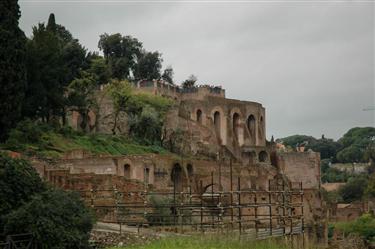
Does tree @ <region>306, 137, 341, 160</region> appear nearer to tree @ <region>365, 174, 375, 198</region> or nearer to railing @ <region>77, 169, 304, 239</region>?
tree @ <region>365, 174, 375, 198</region>

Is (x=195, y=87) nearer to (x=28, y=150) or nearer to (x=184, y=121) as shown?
(x=184, y=121)

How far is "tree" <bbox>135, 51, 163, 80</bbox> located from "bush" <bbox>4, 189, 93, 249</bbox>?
146 ft

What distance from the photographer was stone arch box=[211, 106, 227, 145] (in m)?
59.9

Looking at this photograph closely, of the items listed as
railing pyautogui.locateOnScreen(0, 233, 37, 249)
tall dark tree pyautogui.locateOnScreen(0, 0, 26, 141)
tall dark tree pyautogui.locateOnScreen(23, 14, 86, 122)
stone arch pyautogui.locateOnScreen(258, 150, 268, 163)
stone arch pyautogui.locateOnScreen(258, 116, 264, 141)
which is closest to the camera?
railing pyautogui.locateOnScreen(0, 233, 37, 249)

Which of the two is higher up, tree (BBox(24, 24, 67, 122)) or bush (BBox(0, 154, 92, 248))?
tree (BBox(24, 24, 67, 122))

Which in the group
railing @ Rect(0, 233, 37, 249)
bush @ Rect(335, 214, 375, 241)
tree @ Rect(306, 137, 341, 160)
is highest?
tree @ Rect(306, 137, 341, 160)

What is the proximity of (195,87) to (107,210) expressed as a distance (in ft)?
116

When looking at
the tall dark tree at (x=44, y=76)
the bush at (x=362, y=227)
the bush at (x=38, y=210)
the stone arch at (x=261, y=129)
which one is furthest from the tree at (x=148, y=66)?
the bush at (x=38, y=210)

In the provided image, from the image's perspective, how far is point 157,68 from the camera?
68188 mm

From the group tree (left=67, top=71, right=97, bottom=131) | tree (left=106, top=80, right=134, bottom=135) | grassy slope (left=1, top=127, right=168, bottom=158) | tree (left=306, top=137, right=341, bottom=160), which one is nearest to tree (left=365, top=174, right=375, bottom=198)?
grassy slope (left=1, top=127, right=168, bottom=158)

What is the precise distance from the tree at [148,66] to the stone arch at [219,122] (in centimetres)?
880

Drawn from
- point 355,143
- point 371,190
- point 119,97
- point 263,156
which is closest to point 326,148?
point 355,143

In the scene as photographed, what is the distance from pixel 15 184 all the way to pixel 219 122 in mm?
38711

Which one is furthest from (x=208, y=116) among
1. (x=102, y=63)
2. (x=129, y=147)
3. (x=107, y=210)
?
(x=107, y=210)
